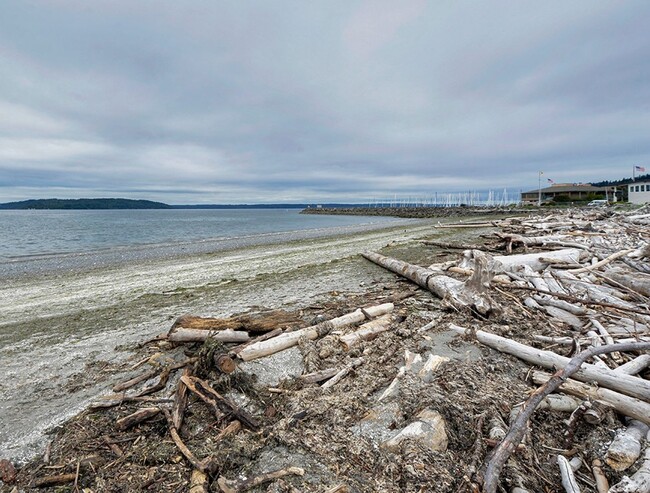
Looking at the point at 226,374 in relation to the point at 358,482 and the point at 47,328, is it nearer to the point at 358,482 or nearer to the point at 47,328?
the point at 358,482

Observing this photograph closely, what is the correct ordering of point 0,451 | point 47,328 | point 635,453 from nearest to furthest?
point 635,453
point 0,451
point 47,328

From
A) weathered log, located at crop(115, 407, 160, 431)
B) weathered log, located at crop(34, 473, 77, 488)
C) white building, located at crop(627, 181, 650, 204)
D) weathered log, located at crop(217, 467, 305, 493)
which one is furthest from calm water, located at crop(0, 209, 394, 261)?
white building, located at crop(627, 181, 650, 204)

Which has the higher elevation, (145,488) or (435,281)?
(435,281)

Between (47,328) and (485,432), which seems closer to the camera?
(485,432)

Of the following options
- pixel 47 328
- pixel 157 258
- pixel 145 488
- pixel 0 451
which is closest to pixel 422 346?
pixel 145 488

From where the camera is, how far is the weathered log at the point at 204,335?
5.36m

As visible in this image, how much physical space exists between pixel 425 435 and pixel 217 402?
230 cm

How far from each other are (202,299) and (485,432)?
840 centimetres

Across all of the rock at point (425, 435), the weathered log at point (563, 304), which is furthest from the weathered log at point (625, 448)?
the weathered log at point (563, 304)

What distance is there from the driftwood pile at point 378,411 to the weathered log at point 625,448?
0.01 metres

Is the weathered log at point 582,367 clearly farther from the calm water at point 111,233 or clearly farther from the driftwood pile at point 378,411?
the calm water at point 111,233

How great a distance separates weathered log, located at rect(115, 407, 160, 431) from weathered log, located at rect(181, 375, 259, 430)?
44cm

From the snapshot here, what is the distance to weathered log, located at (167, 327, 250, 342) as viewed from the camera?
536cm

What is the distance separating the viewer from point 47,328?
7.77 m
